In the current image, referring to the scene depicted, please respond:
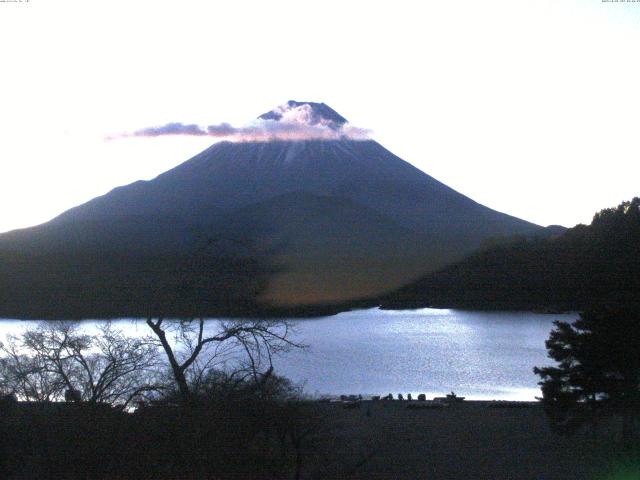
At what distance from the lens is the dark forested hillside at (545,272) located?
A: 795 inches

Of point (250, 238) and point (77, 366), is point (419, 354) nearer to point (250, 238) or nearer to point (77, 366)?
point (250, 238)

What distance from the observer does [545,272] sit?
74.0ft

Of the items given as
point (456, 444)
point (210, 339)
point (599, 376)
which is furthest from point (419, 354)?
point (210, 339)

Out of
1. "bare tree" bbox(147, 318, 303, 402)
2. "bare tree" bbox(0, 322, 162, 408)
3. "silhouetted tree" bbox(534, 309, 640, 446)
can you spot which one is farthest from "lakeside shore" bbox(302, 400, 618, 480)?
"bare tree" bbox(0, 322, 162, 408)

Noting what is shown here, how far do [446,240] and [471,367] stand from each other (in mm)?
17205

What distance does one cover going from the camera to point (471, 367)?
54.4ft

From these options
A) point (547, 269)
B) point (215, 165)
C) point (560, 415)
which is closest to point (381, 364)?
point (560, 415)

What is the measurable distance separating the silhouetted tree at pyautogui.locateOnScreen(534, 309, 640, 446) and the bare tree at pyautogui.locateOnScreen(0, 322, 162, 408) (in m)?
5.35

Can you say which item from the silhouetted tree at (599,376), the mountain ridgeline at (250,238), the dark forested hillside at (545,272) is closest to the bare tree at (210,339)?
the mountain ridgeline at (250,238)

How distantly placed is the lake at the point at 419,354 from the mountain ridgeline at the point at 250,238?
0.49 metres

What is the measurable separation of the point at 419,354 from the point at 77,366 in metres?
13.0

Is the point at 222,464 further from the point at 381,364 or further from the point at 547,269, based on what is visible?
the point at 547,269

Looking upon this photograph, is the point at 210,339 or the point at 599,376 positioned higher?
the point at 210,339

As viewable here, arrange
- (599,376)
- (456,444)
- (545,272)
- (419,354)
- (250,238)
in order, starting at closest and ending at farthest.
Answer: (250,238) → (456,444) → (599,376) → (419,354) → (545,272)
